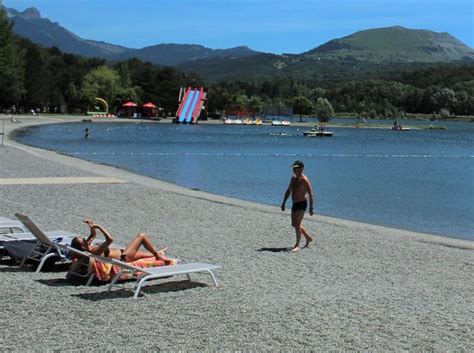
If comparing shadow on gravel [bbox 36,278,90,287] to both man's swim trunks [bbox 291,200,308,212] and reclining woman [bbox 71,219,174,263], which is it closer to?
reclining woman [bbox 71,219,174,263]

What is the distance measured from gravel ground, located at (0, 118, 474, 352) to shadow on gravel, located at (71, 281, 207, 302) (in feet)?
0.04

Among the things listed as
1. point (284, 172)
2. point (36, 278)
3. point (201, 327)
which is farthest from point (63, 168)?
point (201, 327)

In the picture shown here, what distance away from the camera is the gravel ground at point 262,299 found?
A: 6.34 meters

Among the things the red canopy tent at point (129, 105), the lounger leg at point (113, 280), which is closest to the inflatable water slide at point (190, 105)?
the red canopy tent at point (129, 105)

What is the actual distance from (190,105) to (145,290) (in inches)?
4719

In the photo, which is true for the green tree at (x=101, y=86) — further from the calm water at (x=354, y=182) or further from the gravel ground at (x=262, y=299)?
the gravel ground at (x=262, y=299)

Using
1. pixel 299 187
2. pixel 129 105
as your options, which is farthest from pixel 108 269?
pixel 129 105

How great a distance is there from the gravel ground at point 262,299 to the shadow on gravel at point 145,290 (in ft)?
0.04

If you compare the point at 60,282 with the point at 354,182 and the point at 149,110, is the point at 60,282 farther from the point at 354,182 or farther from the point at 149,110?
the point at 149,110

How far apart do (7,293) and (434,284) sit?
519 cm

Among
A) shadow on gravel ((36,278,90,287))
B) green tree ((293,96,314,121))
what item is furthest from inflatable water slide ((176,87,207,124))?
shadow on gravel ((36,278,90,287))

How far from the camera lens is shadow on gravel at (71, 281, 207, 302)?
7863 mm

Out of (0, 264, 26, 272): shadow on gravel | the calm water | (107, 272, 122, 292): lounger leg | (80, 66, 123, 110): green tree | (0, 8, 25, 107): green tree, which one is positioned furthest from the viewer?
(80, 66, 123, 110): green tree

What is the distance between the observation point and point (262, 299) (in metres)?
7.91
